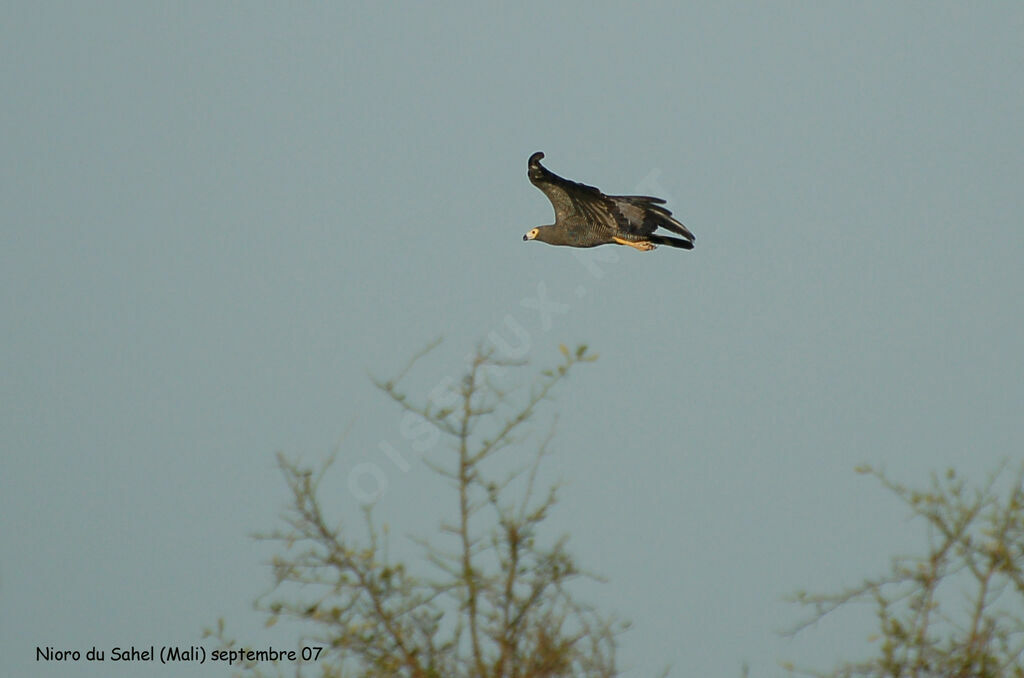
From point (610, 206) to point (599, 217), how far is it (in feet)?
0.91

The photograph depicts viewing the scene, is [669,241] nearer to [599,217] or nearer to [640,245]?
[640,245]

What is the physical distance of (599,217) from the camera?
573 inches

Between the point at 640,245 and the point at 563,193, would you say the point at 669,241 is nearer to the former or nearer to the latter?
Result: the point at 640,245

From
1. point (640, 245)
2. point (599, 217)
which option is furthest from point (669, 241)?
point (599, 217)

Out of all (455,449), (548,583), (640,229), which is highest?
(640,229)

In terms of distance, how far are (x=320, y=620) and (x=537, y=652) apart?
1.23 m

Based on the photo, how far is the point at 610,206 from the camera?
14.3m

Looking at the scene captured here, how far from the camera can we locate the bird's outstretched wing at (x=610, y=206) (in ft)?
46.5

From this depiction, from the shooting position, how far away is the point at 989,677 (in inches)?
250

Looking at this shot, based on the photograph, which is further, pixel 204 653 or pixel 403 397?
pixel 204 653

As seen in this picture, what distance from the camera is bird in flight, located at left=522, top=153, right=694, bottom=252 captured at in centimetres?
1420


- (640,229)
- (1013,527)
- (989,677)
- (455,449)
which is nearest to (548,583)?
(455,449)

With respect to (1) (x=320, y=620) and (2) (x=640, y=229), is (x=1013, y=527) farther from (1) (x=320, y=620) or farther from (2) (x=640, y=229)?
(2) (x=640, y=229)

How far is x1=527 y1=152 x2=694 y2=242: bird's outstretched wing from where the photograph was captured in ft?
46.5
